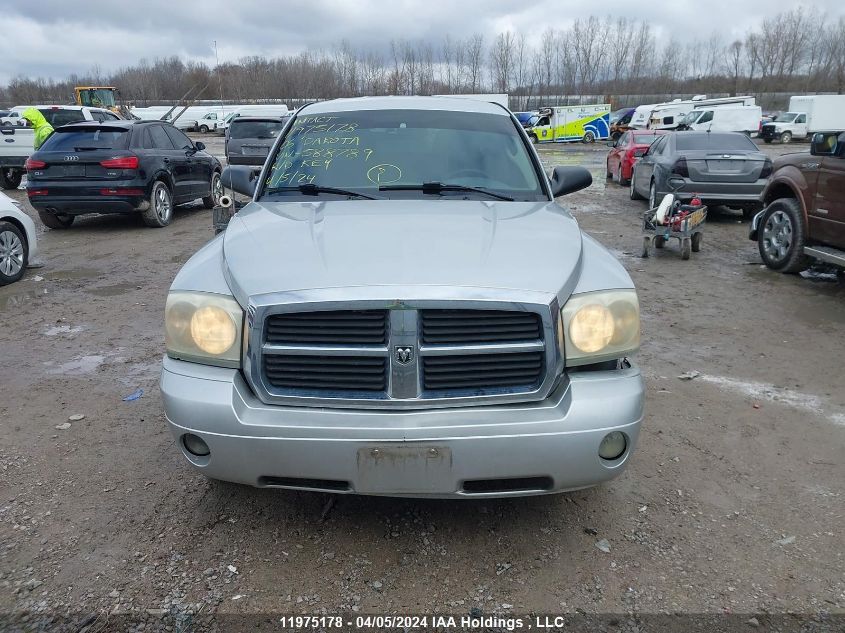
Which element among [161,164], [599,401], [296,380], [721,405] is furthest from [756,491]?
[161,164]

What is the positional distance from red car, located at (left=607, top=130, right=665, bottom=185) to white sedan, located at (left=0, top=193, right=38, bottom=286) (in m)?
13.6

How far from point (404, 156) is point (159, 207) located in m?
8.46

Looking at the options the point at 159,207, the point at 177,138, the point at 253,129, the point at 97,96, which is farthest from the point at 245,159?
the point at 97,96

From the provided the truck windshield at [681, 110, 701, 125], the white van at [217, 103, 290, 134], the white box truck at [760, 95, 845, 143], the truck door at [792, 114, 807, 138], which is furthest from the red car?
the white van at [217, 103, 290, 134]

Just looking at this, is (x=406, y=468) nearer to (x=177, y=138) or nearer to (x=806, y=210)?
(x=806, y=210)

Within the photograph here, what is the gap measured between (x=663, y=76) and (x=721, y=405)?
91.3m

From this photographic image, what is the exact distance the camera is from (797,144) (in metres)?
38.7

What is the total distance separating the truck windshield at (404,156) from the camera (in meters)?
3.79

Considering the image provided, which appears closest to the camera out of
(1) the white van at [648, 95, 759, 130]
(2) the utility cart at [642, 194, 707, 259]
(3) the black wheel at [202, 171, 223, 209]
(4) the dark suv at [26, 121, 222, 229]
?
(2) the utility cart at [642, 194, 707, 259]

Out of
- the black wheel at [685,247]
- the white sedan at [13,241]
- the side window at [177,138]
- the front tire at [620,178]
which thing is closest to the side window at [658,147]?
the black wheel at [685,247]

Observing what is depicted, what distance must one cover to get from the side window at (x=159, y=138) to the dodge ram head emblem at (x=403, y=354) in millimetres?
10154

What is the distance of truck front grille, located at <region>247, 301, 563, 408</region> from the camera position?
2459 mm

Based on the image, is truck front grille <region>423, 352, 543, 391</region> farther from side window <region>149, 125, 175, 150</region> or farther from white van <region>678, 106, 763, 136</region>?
white van <region>678, 106, 763, 136</region>

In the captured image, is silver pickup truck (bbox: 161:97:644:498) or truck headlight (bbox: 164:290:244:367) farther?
truck headlight (bbox: 164:290:244:367)
